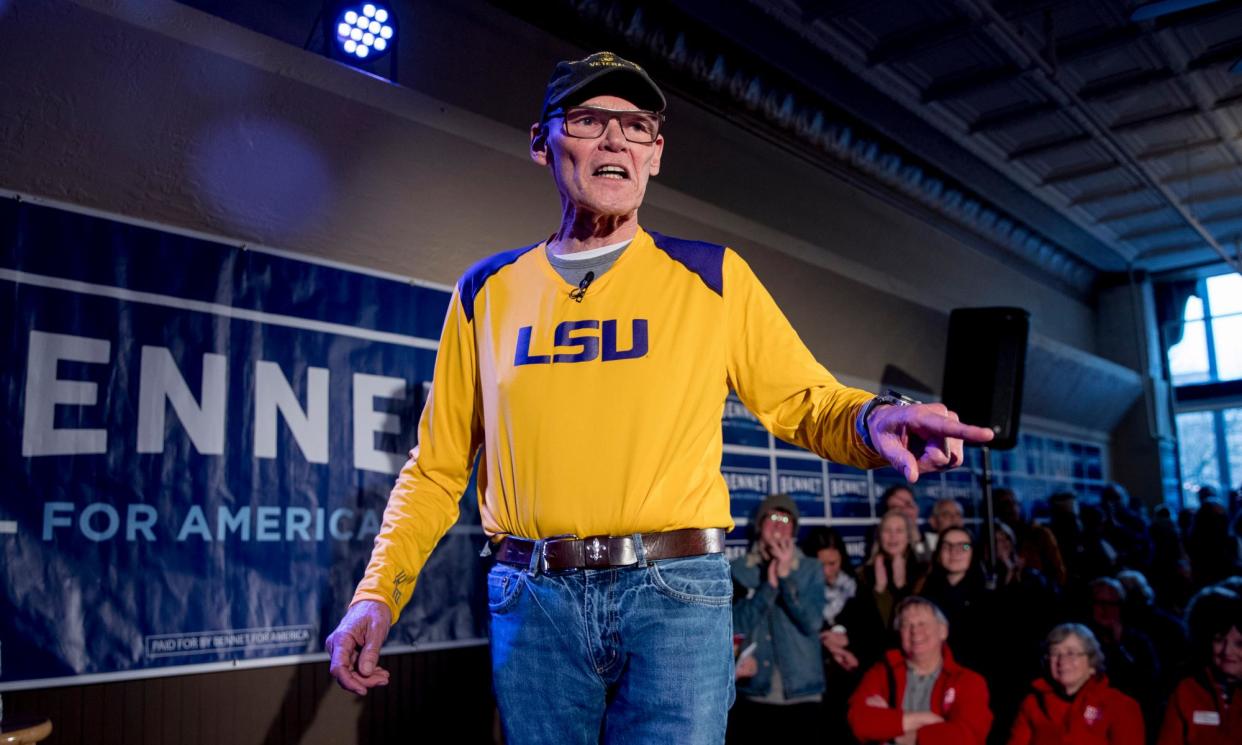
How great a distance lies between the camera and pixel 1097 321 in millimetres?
12758

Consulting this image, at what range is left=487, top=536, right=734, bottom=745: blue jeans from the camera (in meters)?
1.25

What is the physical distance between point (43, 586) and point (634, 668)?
7.45 ft

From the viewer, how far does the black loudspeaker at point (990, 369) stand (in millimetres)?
6957

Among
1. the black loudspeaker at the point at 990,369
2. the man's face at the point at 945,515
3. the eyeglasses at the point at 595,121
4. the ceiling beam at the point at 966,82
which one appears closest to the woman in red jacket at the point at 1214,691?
the man's face at the point at 945,515

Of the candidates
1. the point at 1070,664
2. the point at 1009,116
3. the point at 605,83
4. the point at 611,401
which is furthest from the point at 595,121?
the point at 1009,116

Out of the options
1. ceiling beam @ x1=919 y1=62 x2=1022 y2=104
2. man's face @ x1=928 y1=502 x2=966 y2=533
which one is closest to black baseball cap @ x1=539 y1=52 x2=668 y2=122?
man's face @ x1=928 y1=502 x2=966 y2=533

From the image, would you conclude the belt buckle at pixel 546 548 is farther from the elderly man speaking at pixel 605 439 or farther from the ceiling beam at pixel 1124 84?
the ceiling beam at pixel 1124 84

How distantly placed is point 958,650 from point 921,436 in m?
3.86

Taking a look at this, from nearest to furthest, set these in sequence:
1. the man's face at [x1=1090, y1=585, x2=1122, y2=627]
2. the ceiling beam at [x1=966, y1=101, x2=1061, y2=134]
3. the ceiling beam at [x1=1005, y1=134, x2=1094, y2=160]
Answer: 1. the man's face at [x1=1090, y1=585, x2=1122, y2=627]
2. the ceiling beam at [x1=966, y1=101, x2=1061, y2=134]
3. the ceiling beam at [x1=1005, y1=134, x2=1094, y2=160]

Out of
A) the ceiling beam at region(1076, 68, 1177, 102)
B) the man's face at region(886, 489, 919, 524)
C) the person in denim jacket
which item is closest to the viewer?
the person in denim jacket

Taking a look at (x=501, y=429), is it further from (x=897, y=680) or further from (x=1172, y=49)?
(x=1172, y=49)

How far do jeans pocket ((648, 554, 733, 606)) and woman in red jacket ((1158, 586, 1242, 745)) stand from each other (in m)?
3.25

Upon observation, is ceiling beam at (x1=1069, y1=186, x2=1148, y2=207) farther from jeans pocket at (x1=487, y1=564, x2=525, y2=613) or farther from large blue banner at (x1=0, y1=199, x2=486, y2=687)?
jeans pocket at (x1=487, y1=564, x2=525, y2=613)

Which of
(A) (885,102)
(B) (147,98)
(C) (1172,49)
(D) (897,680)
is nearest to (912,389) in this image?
(A) (885,102)
